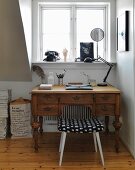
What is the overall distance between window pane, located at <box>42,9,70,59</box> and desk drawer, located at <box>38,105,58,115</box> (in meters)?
1.12

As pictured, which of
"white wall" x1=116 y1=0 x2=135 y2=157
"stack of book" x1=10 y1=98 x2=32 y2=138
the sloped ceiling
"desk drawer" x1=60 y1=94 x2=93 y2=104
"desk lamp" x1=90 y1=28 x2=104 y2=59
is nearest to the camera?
the sloped ceiling

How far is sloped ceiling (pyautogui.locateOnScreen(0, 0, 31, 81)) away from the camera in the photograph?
9.52 feet

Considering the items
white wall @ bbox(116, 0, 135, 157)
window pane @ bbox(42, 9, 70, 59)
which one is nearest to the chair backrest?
white wall @ bbox(116, 0, 135, 157)

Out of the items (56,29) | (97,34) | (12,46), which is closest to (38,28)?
(56,29)

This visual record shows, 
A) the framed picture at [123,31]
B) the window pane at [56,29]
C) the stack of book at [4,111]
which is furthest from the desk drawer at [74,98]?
the window pane at [56,29]

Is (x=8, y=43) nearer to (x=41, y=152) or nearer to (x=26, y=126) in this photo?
(x=26, y=126)

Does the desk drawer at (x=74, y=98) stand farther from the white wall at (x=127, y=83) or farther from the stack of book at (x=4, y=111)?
the stack of book at (x=4, y=111)

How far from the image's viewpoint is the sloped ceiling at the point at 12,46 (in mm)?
2903

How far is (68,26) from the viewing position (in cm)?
398

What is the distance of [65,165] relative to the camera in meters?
2.79

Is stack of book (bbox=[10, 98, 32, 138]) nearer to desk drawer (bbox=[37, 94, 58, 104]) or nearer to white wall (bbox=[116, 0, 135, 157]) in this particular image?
desk drawer (bbox=[37, 94, 58, 104])

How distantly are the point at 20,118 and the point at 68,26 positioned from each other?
1.52m


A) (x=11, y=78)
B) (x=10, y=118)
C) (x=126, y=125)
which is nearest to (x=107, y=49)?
(x=126, y=125)

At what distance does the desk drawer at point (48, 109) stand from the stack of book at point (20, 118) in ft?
1.86
